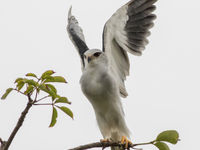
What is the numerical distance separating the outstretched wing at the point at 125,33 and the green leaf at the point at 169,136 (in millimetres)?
2604

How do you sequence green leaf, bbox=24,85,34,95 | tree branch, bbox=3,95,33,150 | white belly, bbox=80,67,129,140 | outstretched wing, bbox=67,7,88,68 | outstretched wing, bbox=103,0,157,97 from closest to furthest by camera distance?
tree branch, bbox=3,95,33,150 < green leaf, bbox=24,85,34,95 < white belly, bbox=80,67,129,140 < outstretched wing, bbox=103,0,157,97 < outstretched wing, bbox=67,7,88,68

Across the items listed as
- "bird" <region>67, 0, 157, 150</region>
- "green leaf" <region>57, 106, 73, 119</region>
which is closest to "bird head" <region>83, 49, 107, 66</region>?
"bird" <region>67, 0, 157, 150</region>

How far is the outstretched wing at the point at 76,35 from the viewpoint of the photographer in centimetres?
670

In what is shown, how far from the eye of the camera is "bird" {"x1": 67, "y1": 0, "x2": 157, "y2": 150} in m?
4.96

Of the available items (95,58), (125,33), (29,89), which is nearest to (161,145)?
(29,89)

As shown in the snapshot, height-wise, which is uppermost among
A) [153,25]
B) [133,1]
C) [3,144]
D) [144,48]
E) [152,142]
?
[133,1]

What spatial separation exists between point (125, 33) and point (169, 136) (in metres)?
3.54

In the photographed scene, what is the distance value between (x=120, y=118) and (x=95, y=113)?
39 centimetres

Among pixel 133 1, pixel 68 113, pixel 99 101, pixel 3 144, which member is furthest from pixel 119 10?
pixel 3 144

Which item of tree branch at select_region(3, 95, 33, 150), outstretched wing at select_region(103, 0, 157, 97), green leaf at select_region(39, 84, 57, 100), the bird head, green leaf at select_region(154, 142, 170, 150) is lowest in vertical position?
green leaf at select_region(154, 142, 170, 150)

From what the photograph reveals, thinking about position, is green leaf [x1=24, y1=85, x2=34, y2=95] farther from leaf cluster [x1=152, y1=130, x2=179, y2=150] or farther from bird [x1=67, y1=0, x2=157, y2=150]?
bird [x1=67, y1=0, x2=157, y2=150]

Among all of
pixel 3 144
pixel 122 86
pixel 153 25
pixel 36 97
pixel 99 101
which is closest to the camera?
pixel 3 144

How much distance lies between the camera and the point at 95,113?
5129mm

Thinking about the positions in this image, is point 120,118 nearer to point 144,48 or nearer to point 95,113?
point 95,113
